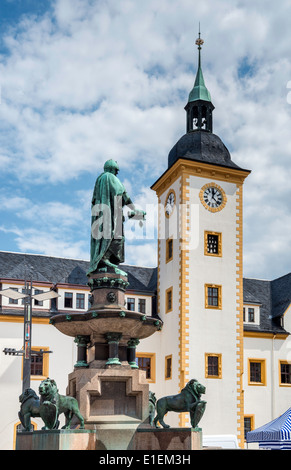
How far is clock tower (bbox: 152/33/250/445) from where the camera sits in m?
32.3

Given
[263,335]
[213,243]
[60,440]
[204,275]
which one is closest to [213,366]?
[204,275]

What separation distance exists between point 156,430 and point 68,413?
1.74 meters

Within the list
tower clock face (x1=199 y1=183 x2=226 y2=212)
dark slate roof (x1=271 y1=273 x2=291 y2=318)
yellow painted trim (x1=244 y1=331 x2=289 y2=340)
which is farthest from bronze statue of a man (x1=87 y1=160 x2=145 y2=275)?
dark slate roof (x1=271 y1=273 x2=291 y2=318)

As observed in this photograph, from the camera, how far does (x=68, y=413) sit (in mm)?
12016

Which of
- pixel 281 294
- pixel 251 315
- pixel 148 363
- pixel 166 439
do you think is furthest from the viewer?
pixel 281 294

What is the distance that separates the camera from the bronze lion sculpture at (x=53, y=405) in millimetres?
11672

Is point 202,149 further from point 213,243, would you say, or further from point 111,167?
point 111,167

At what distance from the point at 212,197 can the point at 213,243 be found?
2637 mm

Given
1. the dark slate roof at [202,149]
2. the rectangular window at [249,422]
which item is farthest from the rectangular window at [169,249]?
the rectangular window at [249,422]

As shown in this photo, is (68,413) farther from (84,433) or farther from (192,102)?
(192,102)

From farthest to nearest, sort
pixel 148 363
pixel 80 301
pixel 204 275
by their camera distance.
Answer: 1. pixel 80 301
2. pixel 148 363
3. pixel 204 275

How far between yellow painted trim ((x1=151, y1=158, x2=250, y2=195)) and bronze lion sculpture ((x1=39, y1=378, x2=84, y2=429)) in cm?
2397

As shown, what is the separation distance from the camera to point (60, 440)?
11336 mm
